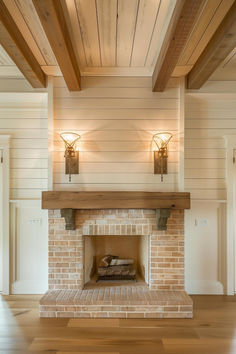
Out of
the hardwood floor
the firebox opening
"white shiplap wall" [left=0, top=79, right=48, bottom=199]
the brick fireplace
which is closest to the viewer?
the hardwood floor

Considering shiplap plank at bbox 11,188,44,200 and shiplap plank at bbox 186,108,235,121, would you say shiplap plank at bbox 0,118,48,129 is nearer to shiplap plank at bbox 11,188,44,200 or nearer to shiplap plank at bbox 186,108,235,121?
shiplap plank at bbox 11,188,44,200

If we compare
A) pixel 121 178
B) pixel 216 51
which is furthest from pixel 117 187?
pixel 216 51

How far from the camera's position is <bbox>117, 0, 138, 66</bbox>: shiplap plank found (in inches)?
76.4

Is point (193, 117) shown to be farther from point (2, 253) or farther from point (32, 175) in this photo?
point (2, 253)

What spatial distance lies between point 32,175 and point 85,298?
156cm

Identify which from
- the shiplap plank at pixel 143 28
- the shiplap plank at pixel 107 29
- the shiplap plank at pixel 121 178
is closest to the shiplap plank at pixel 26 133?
the shiplap plank at pixel 121 178

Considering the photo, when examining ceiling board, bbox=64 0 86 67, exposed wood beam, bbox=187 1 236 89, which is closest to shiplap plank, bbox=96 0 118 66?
ceiling board, bbox=64 0 86 67

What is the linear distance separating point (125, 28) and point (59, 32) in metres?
0.61

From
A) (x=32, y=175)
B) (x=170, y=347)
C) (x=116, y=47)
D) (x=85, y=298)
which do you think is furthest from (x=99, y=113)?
(x=170, y=347)

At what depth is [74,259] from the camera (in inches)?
111

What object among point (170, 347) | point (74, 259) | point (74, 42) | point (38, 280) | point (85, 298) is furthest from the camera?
point (38, 280)

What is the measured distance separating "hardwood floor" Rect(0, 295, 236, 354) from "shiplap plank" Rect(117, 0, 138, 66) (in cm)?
267

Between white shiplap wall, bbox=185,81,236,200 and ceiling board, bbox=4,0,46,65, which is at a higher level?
ceiling board, bbox=4,0,46,65

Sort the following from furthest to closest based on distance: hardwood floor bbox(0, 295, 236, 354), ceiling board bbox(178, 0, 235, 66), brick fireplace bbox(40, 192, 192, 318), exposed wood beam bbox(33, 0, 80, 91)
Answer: brick fireplace bbox(40, 192, 192, 318) → hardwood floor bbox(0, 295, 236, 354) → ceiling board bbox(178, 0, 235, 66) → exposed wood beam bbox(33, 0, 80, 91)
